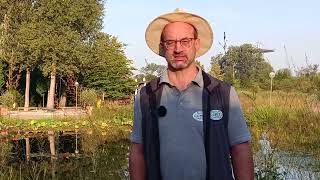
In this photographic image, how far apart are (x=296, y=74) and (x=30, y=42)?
75.9 feet

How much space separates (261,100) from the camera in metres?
A: 11.7

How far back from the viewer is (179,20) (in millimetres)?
2512

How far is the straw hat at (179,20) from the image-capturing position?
2.47m

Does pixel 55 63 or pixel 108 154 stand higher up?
pixel 55 63

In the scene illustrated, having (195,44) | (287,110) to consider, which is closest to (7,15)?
(287,110)

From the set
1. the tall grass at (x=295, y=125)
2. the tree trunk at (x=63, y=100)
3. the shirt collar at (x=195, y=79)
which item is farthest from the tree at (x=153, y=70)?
the tree trunk at (x=63, y=100)

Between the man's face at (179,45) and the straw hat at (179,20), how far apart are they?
0.10ft


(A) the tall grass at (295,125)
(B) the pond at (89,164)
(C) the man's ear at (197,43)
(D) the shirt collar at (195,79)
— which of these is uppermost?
(C) the man's ear at (197,43)

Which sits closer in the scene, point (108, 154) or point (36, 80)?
point (108, 154)

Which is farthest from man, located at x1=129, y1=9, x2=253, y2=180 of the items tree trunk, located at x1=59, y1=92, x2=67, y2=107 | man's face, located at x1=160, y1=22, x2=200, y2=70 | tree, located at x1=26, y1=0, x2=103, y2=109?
tree trunk, located at x1=59, y1=92, x2=67, y2=107

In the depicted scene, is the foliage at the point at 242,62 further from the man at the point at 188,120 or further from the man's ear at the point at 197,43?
the man at the point at 188,120

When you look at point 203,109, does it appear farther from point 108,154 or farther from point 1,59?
point 1,59

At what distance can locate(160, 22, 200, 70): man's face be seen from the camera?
2.42 meters

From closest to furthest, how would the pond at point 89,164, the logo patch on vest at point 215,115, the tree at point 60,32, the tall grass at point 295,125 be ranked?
Result: the logo patch on vest at point 215,115, the pond at point 89,164, the tall grass at point 295,125, the tree at point 60,32
